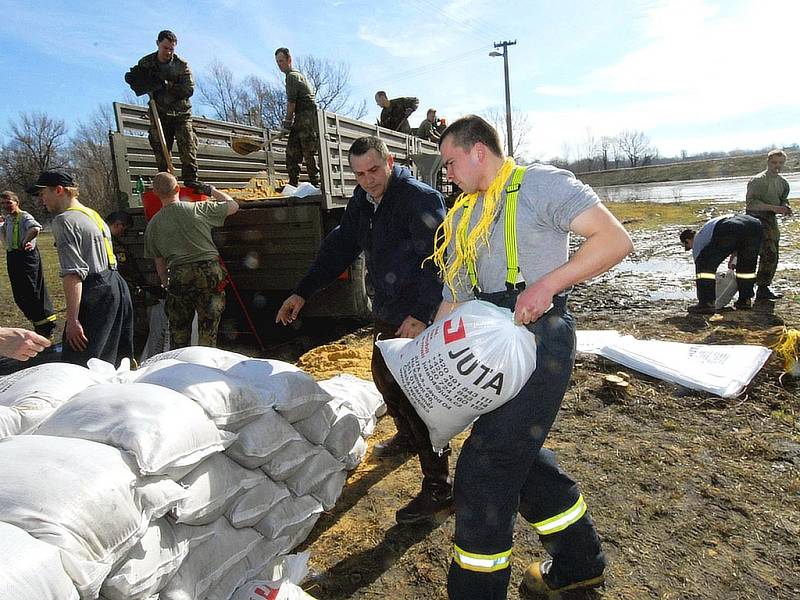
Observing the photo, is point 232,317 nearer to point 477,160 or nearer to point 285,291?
→ point 285,291

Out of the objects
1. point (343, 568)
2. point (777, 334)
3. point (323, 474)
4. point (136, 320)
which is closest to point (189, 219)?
point (136, 320)

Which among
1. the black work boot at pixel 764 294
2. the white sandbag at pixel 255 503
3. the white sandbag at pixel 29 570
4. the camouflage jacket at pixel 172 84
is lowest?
the black work boot at pixel 764 294

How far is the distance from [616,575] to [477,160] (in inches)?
69.5

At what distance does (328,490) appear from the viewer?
264 cm

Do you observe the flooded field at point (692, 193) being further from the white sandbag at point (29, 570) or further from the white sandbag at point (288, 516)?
the white sandbag at point (29, 570)

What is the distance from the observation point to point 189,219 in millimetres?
4859

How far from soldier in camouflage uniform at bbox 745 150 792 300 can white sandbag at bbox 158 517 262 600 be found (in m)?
7.13

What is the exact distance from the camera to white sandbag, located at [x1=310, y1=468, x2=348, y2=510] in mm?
2588

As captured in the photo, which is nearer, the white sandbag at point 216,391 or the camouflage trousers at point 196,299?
the white sandbag at point 216,391

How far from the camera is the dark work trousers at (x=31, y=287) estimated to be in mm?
6484

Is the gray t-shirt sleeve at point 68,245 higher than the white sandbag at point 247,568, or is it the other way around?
the gray t-shirt sleeve at point 68,245

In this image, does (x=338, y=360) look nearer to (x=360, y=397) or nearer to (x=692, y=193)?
(x=360, y=397)

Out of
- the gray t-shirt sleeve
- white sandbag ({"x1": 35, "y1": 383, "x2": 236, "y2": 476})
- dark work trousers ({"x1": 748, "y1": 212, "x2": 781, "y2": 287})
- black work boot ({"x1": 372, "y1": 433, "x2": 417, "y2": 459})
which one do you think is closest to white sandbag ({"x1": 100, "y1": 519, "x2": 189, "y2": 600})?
white sandbag ({"x1": 35, "y1": 383, "x2": 236, "y2": 476})

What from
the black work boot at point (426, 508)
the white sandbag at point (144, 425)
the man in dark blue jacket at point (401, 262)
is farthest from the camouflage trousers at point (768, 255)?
the white sandbag at point (144, 425)
